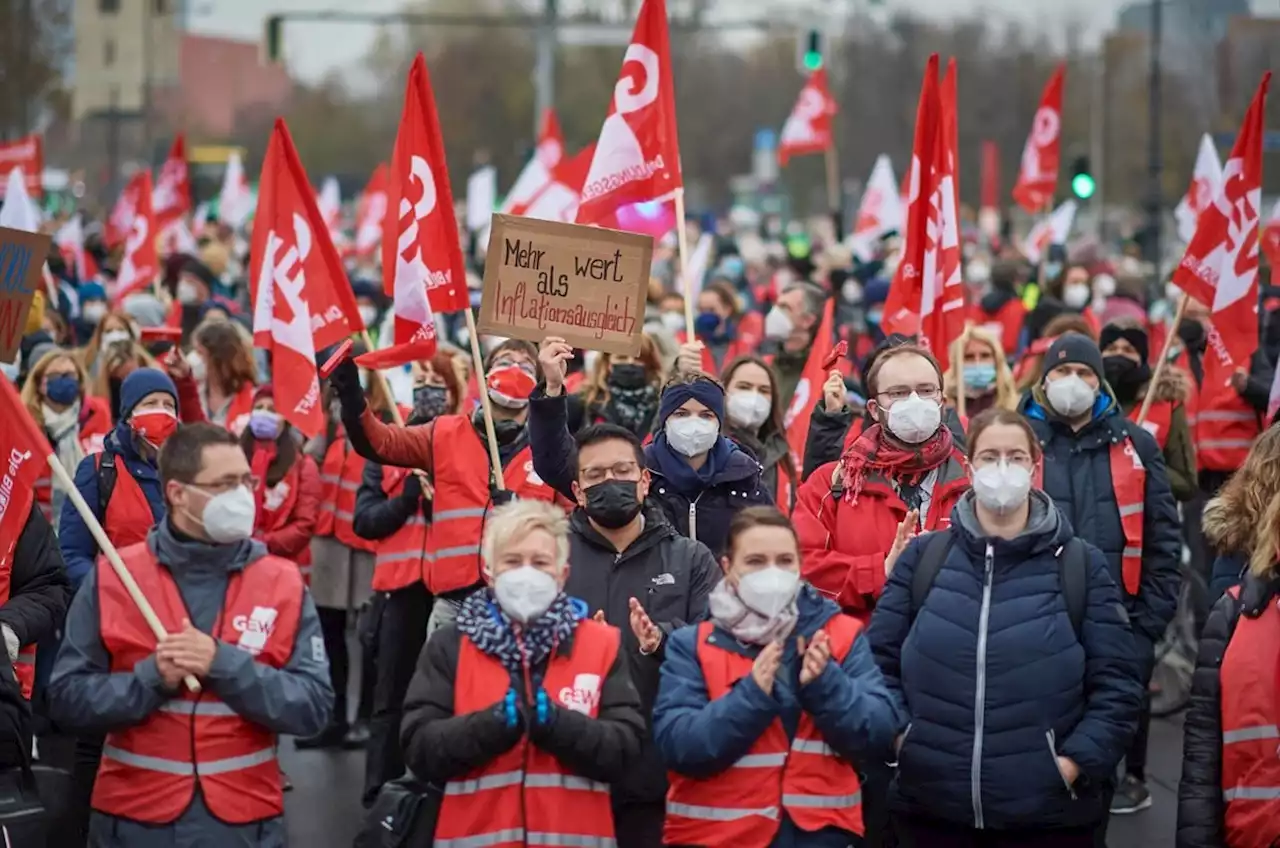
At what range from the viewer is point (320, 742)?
10195mm

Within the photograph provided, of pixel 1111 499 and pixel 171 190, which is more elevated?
pixel 171 190

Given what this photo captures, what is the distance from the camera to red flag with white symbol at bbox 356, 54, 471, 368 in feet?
26.3

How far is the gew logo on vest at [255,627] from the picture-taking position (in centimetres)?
529

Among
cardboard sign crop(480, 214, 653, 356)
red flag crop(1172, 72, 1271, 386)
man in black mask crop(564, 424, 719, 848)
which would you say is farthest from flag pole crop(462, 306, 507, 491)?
red flag crop(1172, 72, 1271, 386)

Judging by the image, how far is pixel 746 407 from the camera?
8.09 metres

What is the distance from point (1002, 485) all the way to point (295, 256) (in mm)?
3503

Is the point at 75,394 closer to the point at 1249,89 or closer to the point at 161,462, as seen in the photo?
the point at 161,462

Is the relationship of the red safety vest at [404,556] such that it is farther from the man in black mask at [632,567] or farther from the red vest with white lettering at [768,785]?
the red vest with white lettering at [768,785]

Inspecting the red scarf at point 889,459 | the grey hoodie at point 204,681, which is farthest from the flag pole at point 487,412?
the grey hoodie at point 204,681

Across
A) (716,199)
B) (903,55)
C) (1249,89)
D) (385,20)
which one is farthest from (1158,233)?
→ (716,199)

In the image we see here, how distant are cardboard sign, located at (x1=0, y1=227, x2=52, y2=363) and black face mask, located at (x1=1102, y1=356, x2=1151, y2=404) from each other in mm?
4597

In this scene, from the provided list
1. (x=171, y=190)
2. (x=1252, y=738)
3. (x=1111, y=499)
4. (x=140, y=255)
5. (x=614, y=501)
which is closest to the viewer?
(x=1252, y=738)

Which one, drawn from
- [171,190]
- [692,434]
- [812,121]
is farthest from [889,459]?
[171,190]

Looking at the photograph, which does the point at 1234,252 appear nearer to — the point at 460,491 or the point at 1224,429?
the point at 1224,429
